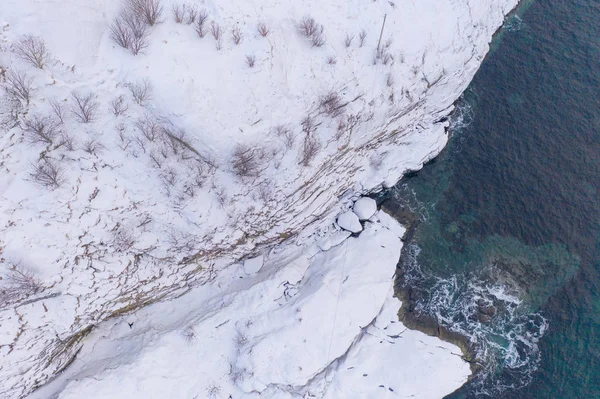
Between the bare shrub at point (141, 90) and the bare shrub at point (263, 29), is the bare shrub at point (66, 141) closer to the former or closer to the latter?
the bare shrub at point (141, 90)

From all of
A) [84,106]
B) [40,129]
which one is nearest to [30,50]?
[84,106]

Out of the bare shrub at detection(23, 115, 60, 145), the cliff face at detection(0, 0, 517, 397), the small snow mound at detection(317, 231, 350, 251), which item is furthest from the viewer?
the small snow mound at detection(317, 231, 350, 251)

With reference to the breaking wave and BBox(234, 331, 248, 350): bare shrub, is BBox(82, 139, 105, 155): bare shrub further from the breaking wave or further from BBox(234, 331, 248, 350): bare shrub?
the breaking wave

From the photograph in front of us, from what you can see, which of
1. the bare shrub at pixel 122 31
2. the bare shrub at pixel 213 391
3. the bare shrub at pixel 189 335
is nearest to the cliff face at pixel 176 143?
the bare shrub at pixel 122 31

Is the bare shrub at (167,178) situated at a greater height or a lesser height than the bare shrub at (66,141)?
lesser

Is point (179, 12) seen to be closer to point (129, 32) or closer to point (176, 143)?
point (129, 32)

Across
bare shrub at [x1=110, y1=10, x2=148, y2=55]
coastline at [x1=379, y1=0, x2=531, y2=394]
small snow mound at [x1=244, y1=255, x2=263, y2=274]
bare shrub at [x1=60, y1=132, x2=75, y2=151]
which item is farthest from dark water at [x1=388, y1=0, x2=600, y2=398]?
bare shrub at [x1=60, y1=132, x2=75, y2=151]
